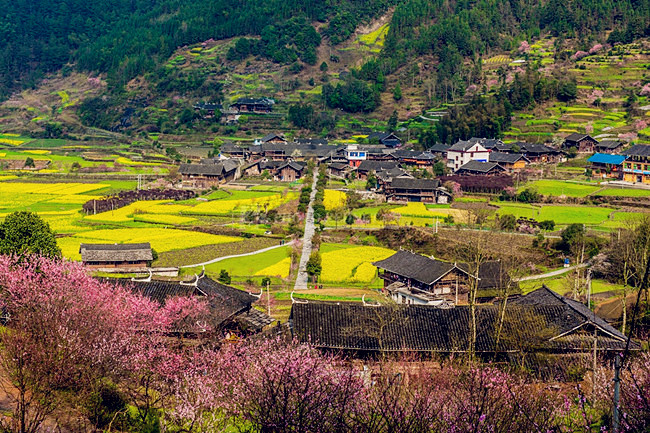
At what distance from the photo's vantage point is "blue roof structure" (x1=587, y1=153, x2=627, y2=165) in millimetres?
62094

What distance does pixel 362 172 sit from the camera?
71.0 metres

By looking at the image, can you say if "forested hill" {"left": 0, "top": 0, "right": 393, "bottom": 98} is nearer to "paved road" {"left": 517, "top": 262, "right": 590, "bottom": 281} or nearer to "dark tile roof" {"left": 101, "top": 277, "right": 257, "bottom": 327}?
"paved road" {"left": 517, "top": 262, "right": 590, "bottom": 281}

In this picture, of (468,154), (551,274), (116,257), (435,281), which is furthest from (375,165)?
(435,281)

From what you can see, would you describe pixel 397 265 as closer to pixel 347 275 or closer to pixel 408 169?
pixel 347 275

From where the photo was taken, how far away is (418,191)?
5912cm

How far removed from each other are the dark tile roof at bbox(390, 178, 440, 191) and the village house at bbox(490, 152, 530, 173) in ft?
33.5

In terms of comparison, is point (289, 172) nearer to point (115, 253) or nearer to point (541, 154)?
point (541, 154)

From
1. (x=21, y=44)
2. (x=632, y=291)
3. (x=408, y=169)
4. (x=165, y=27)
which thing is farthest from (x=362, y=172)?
(x=21, y=44)

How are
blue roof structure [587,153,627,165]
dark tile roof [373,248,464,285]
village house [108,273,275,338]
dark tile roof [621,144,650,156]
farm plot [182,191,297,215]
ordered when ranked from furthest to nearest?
blue roof structure [587,153,627,165]
dark tile roof [621,144,650,156]
farm plot [182,191,297,215]
dark tile roof [373,248,464,285]
village house [108,273,275,338]

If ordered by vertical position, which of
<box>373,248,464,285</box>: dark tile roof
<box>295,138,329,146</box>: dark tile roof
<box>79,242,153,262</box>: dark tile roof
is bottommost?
<box>373,248,464,285</box>: dark tile roof

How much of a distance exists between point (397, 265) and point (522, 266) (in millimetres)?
7233

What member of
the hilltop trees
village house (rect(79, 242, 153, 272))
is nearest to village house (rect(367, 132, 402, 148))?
village house (rect(79, 242, 153, 272))

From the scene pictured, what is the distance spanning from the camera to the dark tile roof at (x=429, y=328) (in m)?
22.3

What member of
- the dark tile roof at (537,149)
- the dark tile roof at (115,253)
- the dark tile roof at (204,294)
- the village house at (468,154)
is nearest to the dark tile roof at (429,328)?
the dark tile roof at (204,294)
